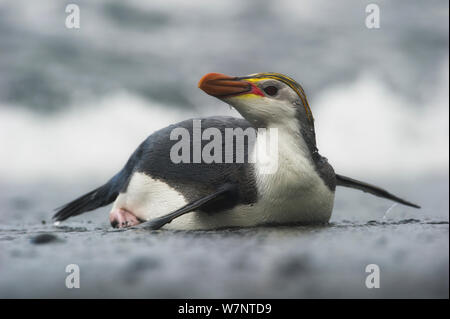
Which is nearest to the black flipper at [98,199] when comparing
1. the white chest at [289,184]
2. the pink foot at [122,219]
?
the pink foot at [122,219]

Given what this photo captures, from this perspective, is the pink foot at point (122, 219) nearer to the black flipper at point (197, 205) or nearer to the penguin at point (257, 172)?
the penguin at point (257, 172)

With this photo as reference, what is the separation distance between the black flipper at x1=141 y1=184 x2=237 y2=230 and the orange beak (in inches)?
24.4

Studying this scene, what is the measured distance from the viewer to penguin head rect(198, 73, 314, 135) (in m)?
3.83

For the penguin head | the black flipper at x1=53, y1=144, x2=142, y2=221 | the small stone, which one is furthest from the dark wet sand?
the black flipper at x1=53, y1=144, x2=142, y2=221

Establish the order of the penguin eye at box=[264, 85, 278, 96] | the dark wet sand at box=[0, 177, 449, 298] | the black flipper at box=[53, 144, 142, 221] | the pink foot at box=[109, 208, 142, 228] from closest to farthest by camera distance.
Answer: the dark wet sand at box=[0, 177, 449, 298] → the penguin eye at box=[264, 85, 278, 96] → the pink foot at box=[109, 208, 142, 228] → the black flipper at box=[53, 144, 142, 221]

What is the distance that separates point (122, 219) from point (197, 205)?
1169 millimetres

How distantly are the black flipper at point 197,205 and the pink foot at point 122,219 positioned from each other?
92 centimetres

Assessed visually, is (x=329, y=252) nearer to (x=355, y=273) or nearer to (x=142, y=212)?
(x=355, y=273)

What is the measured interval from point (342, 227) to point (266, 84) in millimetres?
1060

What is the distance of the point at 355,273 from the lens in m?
2.49

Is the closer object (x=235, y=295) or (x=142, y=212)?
(x=235, y=295)

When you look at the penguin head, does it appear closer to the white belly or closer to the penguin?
the penguin

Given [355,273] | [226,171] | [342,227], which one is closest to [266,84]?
[226,171]

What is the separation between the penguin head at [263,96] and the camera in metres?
3.83
